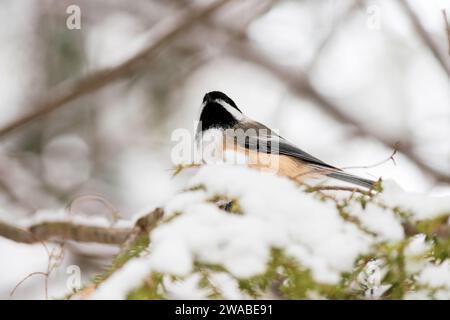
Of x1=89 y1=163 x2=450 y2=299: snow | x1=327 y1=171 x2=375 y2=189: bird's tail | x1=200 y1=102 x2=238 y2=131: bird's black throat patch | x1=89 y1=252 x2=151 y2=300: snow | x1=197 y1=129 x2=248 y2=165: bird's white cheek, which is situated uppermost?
x1=200 y1=102 x2=238 y2=131: bird's black throat patch

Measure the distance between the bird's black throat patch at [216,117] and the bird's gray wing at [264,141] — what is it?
33 millimetres

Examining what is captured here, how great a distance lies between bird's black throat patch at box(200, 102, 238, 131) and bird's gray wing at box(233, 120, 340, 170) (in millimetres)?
33

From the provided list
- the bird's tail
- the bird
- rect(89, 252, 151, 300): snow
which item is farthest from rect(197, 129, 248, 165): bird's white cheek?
rect(89, 252, 151, 300): snow

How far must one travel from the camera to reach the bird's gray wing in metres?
1.57

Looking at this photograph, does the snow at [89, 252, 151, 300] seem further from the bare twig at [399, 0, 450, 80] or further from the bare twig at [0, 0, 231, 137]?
the bare twig at [399, 0, 450, 80]

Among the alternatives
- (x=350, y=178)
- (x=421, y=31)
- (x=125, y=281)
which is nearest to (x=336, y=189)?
(x=125, y=281)

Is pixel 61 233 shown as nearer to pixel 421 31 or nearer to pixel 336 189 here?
pixel 336 189

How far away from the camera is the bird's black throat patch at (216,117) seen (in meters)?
1.72

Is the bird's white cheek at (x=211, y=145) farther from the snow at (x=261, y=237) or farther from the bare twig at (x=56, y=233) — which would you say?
the snow at (x=261, y=237)

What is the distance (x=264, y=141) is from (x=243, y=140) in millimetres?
71
